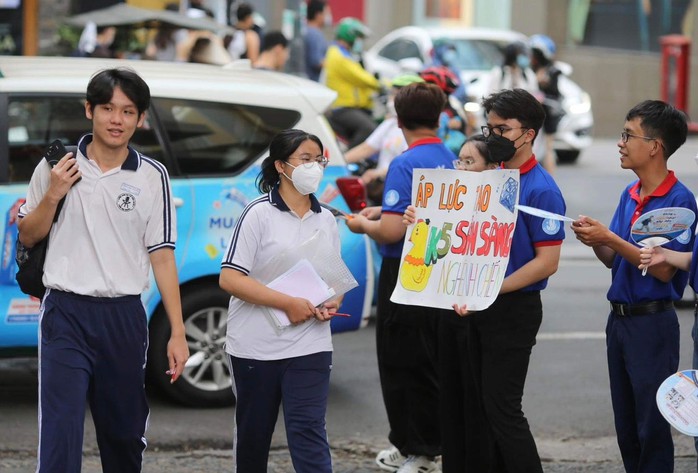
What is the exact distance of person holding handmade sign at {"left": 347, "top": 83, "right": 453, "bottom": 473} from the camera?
5.93 meters

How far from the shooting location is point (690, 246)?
16.9ft

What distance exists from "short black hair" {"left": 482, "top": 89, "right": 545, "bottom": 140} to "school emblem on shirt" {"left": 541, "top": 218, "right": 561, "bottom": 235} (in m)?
0.38

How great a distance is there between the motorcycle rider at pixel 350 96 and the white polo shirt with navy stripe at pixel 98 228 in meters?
7.79

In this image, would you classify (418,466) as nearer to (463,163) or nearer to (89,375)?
(463,163)

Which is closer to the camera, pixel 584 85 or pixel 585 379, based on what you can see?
pixel 585 379

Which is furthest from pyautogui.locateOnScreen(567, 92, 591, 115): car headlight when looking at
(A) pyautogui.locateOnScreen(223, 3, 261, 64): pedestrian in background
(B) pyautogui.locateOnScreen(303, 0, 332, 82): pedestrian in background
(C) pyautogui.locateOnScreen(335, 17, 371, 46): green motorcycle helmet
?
(C) pyautogui.locateOnScreen(335, 17, 371, 46): green motorcycle helmet

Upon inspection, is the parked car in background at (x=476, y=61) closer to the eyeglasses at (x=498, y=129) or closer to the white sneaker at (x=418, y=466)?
the white sneaker at (x=418, y=466)

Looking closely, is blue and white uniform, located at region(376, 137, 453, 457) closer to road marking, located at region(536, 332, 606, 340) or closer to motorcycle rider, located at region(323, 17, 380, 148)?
road marking, located at region(536, 332, 606, 340)

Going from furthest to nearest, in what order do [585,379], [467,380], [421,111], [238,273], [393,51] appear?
[393,51], [585,379], [421,111], [467,380], [238,273]

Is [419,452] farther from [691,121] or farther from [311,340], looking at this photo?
[691,121]

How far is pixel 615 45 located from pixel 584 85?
4.21 feet

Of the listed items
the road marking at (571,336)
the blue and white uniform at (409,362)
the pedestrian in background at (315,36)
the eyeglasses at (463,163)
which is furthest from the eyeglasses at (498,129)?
the pedestrian in background at (315,36)

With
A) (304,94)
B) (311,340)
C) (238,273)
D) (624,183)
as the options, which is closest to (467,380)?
(311,340)

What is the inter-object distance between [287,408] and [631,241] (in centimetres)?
149
